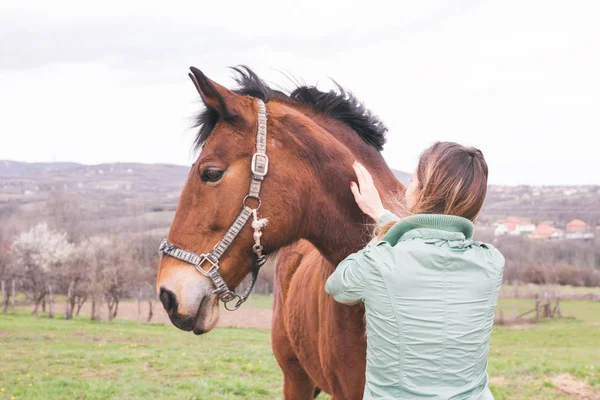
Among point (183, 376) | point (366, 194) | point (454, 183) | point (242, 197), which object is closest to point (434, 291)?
Result: point (454, 183)

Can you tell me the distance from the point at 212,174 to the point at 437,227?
1.25 metres

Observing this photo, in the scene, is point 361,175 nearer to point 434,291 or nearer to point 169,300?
point 434,291

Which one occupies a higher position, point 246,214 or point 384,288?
point 246,214

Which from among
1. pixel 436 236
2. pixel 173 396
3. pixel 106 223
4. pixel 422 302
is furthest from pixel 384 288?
pixel 106 223

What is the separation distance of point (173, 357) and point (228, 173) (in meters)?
11.3

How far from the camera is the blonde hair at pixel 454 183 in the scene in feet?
7.45

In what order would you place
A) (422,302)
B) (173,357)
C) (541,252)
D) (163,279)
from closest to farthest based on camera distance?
1. (422,302)
2. (163,279)
3. (173,357)
4. (541,252)

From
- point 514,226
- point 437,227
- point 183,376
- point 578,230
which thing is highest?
point 514,226

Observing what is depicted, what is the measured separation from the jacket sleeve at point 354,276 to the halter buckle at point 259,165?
722mm

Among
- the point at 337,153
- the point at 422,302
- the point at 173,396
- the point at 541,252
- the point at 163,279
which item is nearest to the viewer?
the point at 422,302

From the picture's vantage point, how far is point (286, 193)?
291cm

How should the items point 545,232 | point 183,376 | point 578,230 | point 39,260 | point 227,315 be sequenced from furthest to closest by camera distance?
1. point 578,230
2. point 545,232
3. point 39,260
4. point 227,315
5. point 183,376

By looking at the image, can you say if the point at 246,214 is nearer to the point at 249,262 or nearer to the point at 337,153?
the point at 249,262

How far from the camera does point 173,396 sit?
905cm
